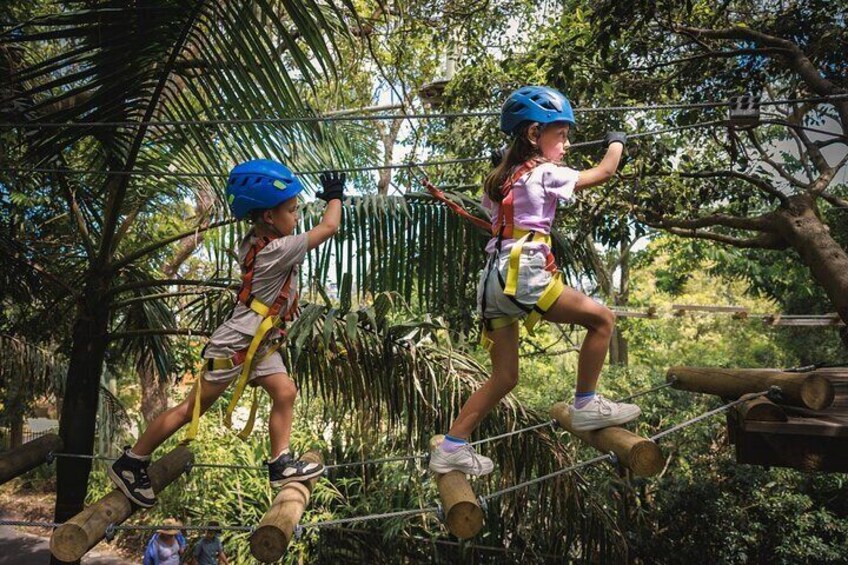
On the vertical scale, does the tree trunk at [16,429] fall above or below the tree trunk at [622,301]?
below

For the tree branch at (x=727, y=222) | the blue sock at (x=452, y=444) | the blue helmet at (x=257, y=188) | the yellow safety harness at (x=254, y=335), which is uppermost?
the tree branch at (x=727, y=222)

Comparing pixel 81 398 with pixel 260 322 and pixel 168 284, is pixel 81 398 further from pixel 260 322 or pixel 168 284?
pixel 260 322

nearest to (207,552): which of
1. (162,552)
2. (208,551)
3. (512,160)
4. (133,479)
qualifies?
(208,551)

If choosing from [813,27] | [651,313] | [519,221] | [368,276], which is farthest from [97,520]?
[651,313]

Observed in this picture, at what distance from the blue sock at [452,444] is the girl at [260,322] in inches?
20.0

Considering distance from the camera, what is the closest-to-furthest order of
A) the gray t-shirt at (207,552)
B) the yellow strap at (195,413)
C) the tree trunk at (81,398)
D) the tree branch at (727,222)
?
the yellow strap at (195,413) → the tree trunk at (81,398) → the tree branch at (727,222) → the gray t-shirt at (207,552)

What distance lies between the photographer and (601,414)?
3.07 meters

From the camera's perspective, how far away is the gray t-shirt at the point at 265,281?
2.94m

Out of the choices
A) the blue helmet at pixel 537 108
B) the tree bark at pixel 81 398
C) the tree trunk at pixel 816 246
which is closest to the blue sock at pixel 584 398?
the blue helmet at pixel 537 108

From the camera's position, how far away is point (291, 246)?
9.64ft

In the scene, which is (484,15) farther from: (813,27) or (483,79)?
(813,27)

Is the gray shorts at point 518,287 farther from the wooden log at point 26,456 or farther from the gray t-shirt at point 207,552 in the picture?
the gray t-shirt at point 207,552

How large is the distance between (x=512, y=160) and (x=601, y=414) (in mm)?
1035

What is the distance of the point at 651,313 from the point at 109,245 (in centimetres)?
672
